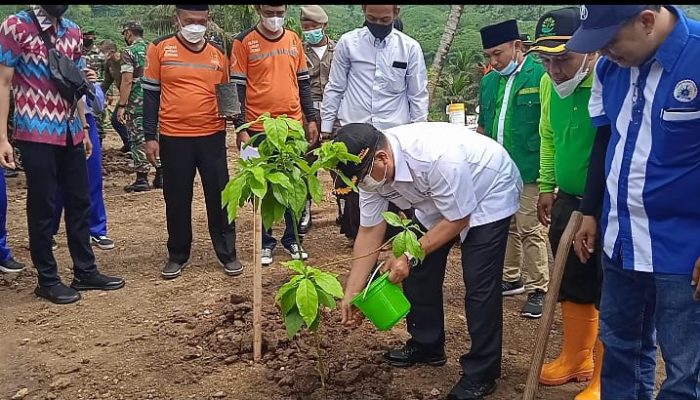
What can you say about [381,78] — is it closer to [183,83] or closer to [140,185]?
[183,83]

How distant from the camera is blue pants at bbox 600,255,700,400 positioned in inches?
82.1

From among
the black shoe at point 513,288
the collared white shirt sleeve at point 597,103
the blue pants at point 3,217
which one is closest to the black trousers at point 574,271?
the collared white shirt sleeve at point 597,103

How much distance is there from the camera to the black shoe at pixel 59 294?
4242mm

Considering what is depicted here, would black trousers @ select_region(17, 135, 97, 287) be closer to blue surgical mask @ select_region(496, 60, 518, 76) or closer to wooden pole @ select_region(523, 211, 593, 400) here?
blue surgical mask @ select_region(496, 60, 518, 76)

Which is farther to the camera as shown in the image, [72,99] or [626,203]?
[72,99]

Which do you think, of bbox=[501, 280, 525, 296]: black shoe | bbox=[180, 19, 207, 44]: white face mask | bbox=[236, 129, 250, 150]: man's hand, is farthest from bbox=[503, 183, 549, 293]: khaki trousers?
bbox=[180, 19, 207, 44]: white face mask

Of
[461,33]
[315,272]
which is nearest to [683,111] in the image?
[315,272]

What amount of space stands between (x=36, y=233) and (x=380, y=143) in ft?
8.22

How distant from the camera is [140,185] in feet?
25.0

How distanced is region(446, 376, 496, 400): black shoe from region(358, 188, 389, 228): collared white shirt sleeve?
0.81 meters

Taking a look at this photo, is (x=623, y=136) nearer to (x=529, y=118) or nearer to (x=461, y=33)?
(x=529, y=118)

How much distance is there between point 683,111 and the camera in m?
1.99

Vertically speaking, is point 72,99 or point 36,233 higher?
point 72,99

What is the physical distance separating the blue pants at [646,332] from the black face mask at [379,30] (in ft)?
8.73
